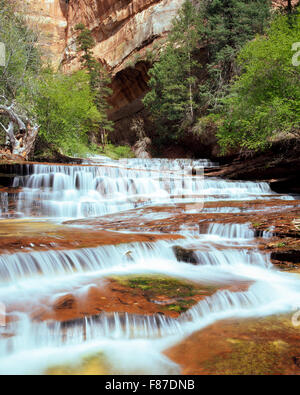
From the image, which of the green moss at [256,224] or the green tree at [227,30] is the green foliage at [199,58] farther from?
the green moss at [256,224]

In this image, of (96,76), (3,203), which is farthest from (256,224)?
(96,76)

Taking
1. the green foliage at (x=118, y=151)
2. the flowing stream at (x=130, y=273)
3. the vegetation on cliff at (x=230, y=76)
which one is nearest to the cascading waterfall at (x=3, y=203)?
the flowing stream at (x=130, y=273)

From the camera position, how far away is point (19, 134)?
13.0m

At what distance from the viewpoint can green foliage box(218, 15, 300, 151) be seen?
34.1 feet

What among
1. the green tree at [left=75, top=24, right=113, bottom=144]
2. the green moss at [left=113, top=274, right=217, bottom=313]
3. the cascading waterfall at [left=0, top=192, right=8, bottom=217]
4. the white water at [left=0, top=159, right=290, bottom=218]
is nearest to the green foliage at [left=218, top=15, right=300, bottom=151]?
the white water at [left=0, top=159, right=290, bottom=218]

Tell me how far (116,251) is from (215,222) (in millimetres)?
2483

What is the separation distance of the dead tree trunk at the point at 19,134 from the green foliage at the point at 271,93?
9553 mm

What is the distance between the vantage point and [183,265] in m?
4.38

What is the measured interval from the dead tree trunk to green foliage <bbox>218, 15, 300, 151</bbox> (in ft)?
31.3

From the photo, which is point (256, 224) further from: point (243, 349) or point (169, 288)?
point (243, 349)

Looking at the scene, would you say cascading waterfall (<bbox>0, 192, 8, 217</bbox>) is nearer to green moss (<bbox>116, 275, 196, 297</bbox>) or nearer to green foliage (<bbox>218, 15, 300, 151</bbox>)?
green moss (<bbox>116, 275, 196, 297</bbox>)

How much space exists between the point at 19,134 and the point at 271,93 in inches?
454

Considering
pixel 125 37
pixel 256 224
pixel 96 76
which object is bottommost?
pixel 256 224

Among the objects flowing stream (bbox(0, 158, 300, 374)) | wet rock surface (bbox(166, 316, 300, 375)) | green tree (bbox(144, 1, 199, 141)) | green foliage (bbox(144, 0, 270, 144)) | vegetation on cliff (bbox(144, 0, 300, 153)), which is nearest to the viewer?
wet rock surface (bbox(166, 316, 300, 375))
